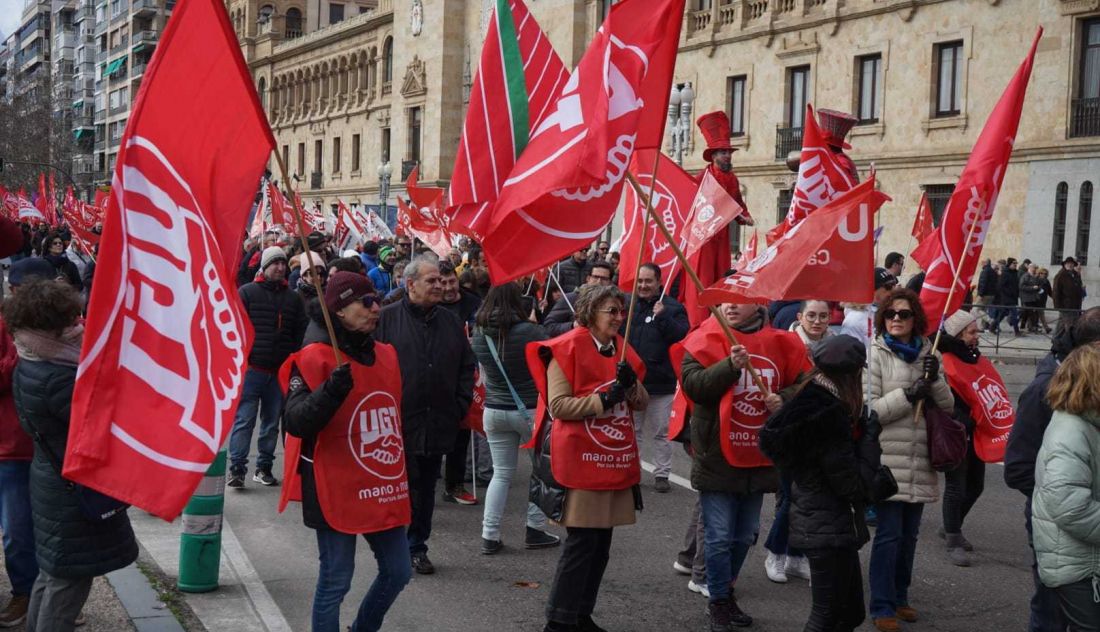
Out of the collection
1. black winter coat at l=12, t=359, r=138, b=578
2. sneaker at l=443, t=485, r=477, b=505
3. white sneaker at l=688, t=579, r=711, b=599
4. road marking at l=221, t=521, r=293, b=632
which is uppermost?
black winter coat at l=12, t=359, r=138, b=578

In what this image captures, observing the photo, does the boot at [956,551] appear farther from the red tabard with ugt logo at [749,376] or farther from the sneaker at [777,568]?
the red tabard with ugt logo at [749,376]

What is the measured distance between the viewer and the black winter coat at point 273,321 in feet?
A: 30.8

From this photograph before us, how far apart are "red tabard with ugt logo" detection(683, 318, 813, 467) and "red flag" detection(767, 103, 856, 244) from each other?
2702 mm

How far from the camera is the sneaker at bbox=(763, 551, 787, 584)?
23.1 ft

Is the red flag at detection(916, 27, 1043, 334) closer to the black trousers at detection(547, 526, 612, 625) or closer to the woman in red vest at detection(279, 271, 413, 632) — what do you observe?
the black trousers at detection(547, 526, 612, 625)

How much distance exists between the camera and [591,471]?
5.68 metres

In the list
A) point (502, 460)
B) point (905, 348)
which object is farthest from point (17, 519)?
point (905, 348)

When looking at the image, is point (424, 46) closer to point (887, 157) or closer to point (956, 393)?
point (887, 157)

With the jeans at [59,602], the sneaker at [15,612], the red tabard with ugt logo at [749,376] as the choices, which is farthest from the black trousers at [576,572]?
the sneaker at [15,612]

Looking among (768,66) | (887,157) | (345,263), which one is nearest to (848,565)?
(345,263)

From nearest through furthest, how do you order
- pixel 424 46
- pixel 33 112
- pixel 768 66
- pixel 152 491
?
1. pixel 152 491
2. pixel 768 66
3. pixel 424 46
4. pixel 33 112

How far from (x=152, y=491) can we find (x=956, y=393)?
207 inches

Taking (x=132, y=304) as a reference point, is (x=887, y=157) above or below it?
above

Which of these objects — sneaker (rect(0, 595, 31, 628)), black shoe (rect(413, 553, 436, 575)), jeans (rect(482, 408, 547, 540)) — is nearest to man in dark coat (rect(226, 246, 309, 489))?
jeans (rect(482, 408, 547, 540))
